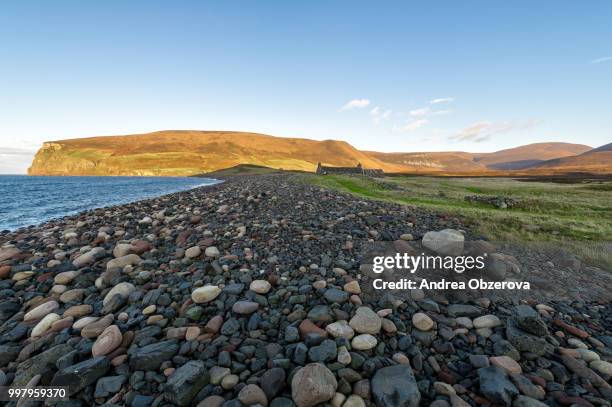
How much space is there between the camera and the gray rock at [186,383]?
2.54 m

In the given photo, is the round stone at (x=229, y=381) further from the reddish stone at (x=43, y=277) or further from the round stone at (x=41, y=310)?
the reddish stone at (x=43, y=277)

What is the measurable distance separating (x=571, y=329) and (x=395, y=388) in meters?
2.95

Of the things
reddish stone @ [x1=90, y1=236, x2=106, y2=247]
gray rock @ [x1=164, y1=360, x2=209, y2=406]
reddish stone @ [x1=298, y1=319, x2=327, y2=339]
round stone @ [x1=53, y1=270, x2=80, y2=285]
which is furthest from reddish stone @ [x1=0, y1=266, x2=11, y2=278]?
A: reddish stone @ [x1=298, y1=319, x2=327, y2=339]

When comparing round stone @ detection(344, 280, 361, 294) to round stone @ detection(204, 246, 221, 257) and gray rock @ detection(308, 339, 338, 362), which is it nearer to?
gray rock @ detection(308, 339, 338, 362)

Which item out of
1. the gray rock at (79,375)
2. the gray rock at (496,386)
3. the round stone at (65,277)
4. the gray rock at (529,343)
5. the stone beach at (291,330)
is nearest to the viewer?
the gray rock at (496,386)

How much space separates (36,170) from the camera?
158 m

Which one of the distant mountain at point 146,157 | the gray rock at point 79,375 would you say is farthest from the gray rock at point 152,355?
the distant mountain at point 146,157

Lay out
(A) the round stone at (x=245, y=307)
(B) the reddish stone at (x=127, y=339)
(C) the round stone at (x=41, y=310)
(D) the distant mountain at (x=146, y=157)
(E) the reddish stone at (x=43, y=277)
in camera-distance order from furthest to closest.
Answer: (D) the distant mountain at (x=146, y=157) < (E) the reddish stone at (x=43, y=277) < (C) the round stone at (x=41, y=310) < (A) the round stone at (x=245, y=307) < (B) the reddish stone at (x=127, y=339)

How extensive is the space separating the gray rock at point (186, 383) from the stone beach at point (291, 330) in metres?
0.01

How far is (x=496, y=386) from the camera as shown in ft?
8.47

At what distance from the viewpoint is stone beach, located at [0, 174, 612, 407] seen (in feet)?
8.69

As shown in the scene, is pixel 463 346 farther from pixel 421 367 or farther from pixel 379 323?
pixel 379 323

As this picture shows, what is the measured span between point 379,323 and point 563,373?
197 centimetres

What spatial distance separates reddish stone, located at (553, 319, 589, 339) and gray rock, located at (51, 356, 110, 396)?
234 inches
